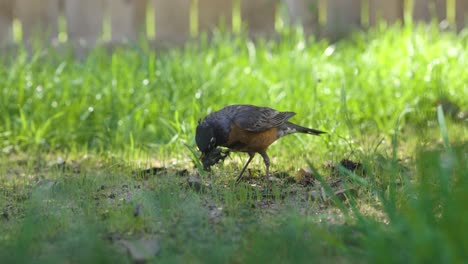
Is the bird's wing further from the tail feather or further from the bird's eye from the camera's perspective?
the bird's eye

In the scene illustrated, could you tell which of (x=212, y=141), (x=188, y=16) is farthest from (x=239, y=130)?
(x=188, y=16)

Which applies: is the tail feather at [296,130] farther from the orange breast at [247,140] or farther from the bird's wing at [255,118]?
the orange breast at [247,140]

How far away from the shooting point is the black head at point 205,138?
382cm

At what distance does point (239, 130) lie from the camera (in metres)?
4.06

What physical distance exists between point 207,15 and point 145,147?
3.39 m

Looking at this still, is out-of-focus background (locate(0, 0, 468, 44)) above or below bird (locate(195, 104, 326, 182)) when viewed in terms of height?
above

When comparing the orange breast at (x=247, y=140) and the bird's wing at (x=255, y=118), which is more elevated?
the bird's wing at (x=255, y=118)

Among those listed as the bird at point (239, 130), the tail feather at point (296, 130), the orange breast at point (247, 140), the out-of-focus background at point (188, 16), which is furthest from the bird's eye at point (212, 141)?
the out-of-focus background at point (188, 16)

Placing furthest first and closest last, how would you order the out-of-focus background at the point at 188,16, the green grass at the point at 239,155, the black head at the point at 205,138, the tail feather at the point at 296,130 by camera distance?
the out-of-focus background at the point at 188,16, the tail feather at the point at 296,130, the black head at the point at 205,138, the green grass at the point at 239,155

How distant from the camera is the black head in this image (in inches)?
151

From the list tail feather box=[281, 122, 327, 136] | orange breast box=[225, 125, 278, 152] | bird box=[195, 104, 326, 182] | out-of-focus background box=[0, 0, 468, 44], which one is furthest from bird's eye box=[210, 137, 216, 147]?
out-of-focus background box=[0, 0, 468, 44]

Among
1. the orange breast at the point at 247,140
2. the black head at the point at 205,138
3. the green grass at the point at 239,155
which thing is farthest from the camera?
the orange breast at the point at 247,140

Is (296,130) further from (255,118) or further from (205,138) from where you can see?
(205,138)

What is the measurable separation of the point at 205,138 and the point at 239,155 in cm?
87
